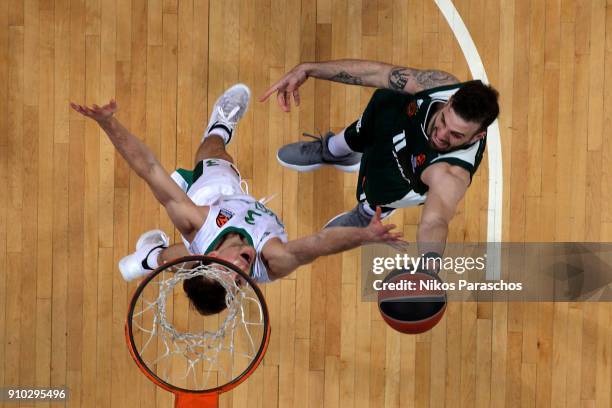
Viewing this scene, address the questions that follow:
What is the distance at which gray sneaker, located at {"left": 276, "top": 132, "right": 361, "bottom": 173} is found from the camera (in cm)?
575

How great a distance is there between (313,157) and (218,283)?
1569 millimetres

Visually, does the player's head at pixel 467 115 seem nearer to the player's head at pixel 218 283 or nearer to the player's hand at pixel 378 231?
the player's hand at pixel 378 231

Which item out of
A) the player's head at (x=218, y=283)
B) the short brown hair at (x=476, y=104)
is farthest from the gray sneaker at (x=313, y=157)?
the short brown hair at (x=476, y=104)

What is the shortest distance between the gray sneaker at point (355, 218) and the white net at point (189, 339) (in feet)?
2.90

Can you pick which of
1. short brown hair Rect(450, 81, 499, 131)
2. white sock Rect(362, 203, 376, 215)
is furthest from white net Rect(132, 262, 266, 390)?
short brown hair Rect(450, 81, 499, 131)

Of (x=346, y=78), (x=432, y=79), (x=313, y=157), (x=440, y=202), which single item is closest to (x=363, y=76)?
(x=346, y=78)

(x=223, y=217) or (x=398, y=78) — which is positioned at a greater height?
(x=398, y=78)

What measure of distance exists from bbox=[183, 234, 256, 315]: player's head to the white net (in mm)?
827

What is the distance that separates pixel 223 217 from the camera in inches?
192

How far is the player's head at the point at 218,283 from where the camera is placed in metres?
4.62

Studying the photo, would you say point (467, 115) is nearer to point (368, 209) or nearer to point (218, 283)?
point (368, 209)

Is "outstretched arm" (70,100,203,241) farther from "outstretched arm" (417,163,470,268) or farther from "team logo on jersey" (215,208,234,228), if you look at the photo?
"outstretched arm" (417,163,470,268)

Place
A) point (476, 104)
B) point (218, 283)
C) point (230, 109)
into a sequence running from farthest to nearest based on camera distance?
point (230, 109), point (218, 283), point (476, 104)

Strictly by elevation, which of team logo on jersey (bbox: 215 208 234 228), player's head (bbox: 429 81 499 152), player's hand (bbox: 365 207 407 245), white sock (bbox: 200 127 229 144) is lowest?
player's hand (bbox: 365 207 407 245)
